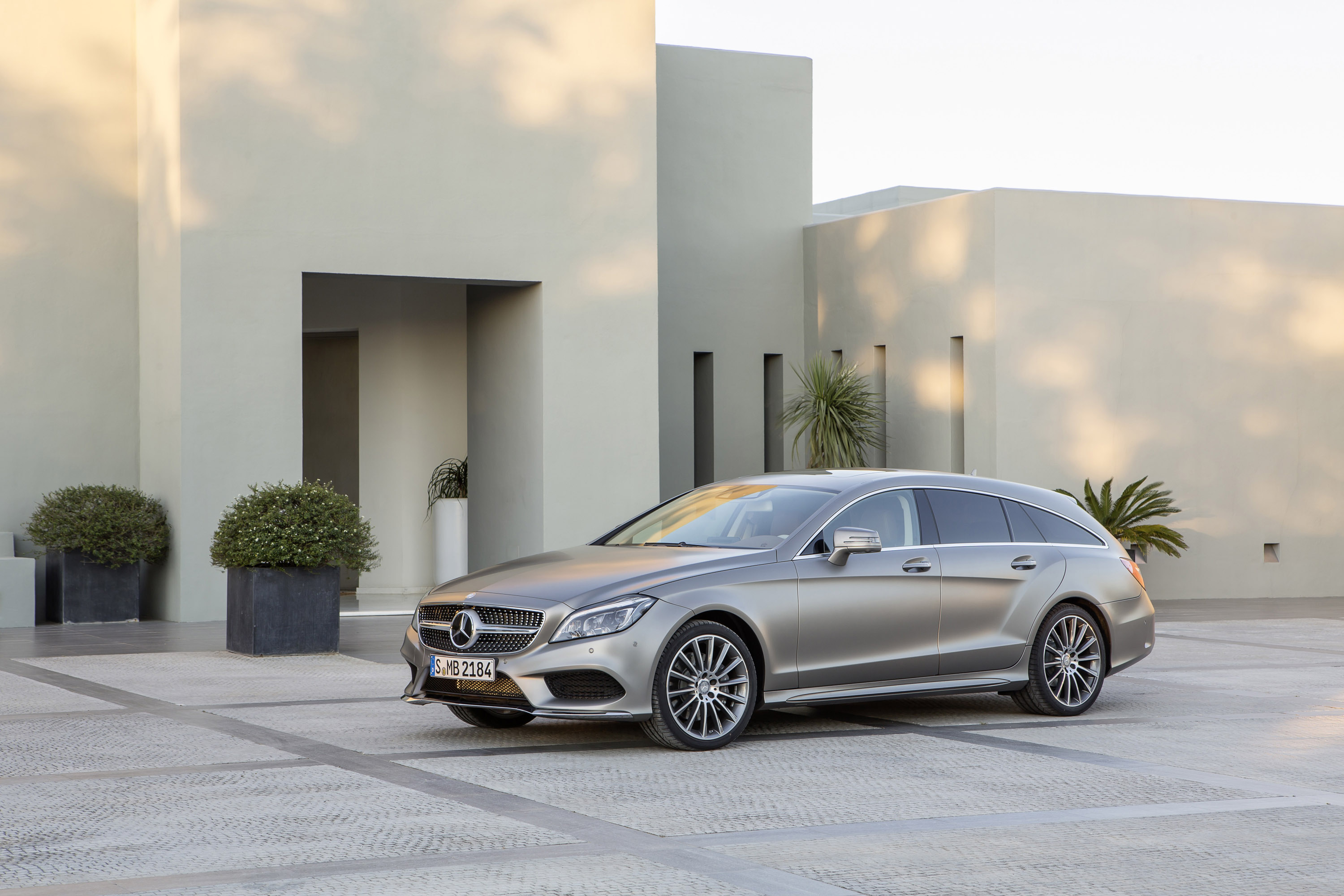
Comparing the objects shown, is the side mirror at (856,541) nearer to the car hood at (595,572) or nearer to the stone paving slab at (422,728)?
the car hood at (595,572)

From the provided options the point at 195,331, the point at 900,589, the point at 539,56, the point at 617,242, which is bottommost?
the point at 900,589

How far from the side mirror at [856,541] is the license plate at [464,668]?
1915 mm

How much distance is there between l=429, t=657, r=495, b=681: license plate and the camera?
7.86m

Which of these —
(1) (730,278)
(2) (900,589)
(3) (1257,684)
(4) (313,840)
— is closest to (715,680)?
(2) (900,589)

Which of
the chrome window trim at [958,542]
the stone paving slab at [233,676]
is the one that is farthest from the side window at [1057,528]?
the stone paving slab at [233,676]

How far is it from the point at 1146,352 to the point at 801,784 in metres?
14.4

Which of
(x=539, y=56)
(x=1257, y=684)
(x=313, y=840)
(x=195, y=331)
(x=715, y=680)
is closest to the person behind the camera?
(x=313, y=840)

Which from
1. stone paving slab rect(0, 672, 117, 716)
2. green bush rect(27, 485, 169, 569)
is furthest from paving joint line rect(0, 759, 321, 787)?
green bush rect(27, 485, 169, 569)

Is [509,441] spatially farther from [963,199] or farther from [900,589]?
[900,589]

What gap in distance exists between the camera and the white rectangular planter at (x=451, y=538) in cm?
1955

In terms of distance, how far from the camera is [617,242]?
1822 cm

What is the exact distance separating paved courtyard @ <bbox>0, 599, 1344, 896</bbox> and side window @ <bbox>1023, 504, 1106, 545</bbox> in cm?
107

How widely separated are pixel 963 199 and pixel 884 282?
186cm

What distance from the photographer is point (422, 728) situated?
873cm
